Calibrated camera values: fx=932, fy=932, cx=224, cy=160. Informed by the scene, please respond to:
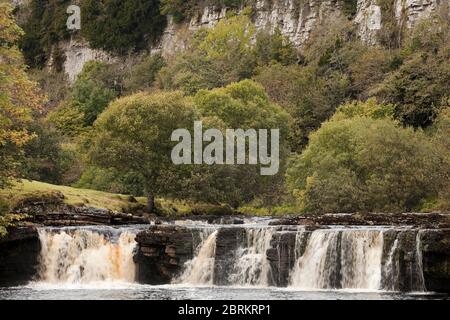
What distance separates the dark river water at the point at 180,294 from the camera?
136 ft

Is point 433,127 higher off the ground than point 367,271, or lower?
higher

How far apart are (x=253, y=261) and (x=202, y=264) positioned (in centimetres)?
292

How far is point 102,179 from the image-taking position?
279 feet

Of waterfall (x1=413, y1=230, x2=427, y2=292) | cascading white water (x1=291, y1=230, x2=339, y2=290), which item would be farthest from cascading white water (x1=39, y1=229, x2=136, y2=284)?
waterfall (x1=413, y1=230, x2=427, y2=292)

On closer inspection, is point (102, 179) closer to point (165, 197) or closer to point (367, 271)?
point (165, 197)

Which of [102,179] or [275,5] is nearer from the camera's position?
[102,179]

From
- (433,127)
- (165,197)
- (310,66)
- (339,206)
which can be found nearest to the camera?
(339,206)

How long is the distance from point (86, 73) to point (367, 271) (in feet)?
353

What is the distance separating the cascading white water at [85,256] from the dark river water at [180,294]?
266cm

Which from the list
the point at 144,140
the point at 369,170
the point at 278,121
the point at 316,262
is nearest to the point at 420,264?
the point at 316,262

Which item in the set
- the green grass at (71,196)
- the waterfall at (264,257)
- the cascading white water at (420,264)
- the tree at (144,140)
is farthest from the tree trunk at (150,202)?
the cascading white water at (420,264)

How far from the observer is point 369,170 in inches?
2687

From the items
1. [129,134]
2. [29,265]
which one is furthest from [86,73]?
[29,265]
